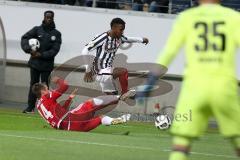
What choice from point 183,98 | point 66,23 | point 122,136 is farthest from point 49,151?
point 66,23

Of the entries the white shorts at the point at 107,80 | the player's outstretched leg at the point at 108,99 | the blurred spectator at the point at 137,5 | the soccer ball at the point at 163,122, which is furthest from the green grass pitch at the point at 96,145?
the blurred spectator at the point at 137,5

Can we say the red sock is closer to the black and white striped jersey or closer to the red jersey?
the black and white striped jersey

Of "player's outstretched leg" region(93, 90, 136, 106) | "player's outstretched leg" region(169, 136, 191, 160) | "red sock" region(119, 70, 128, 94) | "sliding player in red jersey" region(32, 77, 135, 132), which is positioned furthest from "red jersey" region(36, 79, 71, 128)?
"player's outstretched leg" region(169, 136, 191, 160)

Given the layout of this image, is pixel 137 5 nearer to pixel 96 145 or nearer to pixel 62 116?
pixel 62 116

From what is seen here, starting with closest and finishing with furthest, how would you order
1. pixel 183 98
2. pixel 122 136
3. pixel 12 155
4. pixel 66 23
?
pixel 183 98 < pixel 12 155 < pixel 122 136 < pixel 66 23

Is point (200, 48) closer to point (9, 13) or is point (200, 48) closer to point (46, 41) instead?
point (46, 41)

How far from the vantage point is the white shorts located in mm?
18234

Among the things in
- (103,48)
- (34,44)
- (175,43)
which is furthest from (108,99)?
(175,43)

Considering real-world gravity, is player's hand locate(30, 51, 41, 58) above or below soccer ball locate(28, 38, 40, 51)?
below

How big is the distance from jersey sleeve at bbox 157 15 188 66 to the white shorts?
9.71m

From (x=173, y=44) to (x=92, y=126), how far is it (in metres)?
8.02

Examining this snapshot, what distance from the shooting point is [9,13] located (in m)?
24.0

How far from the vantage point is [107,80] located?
18.2 m

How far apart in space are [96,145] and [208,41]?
17.5 ft
